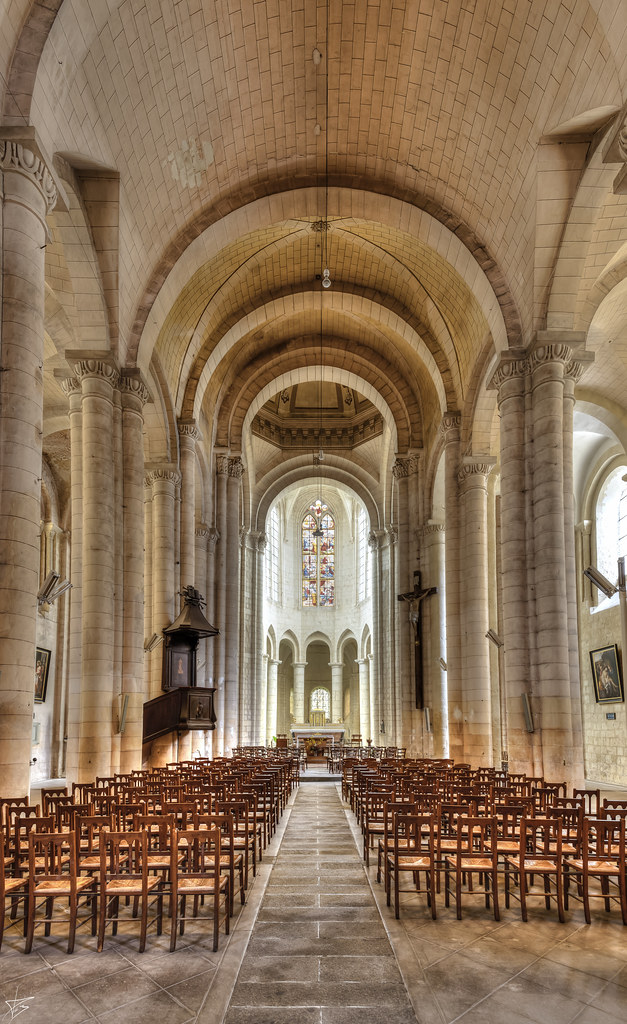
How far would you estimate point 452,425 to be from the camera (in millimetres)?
23359

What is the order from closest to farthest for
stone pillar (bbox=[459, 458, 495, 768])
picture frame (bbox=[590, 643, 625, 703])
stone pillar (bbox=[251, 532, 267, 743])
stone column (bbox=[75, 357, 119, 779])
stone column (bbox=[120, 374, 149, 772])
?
stone column (bbox=[75, 357, 119, 779])
stone column (bbox=[120, 374, 149, 772])
stone pillar (bbox=[459, 458, 495, 768])
picture frame (bbox=[590, 643, 625, 703])
stone pillar (bbox=[251, 532, 267, 743])

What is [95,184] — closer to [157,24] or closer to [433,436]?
[157,24]

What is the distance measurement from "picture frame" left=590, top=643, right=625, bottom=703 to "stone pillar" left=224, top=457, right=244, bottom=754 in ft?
39.8

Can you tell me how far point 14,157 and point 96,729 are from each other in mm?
9636

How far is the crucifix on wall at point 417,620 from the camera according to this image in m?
27.6

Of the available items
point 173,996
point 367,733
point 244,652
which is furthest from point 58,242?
point 367,733

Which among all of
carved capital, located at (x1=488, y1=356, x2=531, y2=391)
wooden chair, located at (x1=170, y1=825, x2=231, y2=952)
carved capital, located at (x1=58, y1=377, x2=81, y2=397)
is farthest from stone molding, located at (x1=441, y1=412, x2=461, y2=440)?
wooden chair, located at (x1=170, y1=825, x2=231, y2=952)

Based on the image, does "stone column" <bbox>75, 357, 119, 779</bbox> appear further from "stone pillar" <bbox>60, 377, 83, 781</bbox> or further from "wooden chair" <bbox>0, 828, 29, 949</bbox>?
"wooden chair" <bbox>0, 828, 29, 949</bbox>

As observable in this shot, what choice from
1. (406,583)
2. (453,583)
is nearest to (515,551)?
(453,583)

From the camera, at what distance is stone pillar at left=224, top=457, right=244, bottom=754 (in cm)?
2938

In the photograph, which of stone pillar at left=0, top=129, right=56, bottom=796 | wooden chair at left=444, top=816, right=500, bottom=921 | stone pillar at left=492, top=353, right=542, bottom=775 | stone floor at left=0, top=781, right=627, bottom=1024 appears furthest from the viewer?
stone pillar at left=492, top=353, right=542, bottom=775

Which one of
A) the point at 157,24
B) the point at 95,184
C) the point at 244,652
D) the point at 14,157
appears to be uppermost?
the point at 157,24

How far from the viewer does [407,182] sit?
19.2 m

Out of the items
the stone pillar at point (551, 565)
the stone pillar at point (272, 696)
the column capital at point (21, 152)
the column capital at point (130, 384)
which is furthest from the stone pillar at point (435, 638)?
the stone pillar at point (272, 696)
